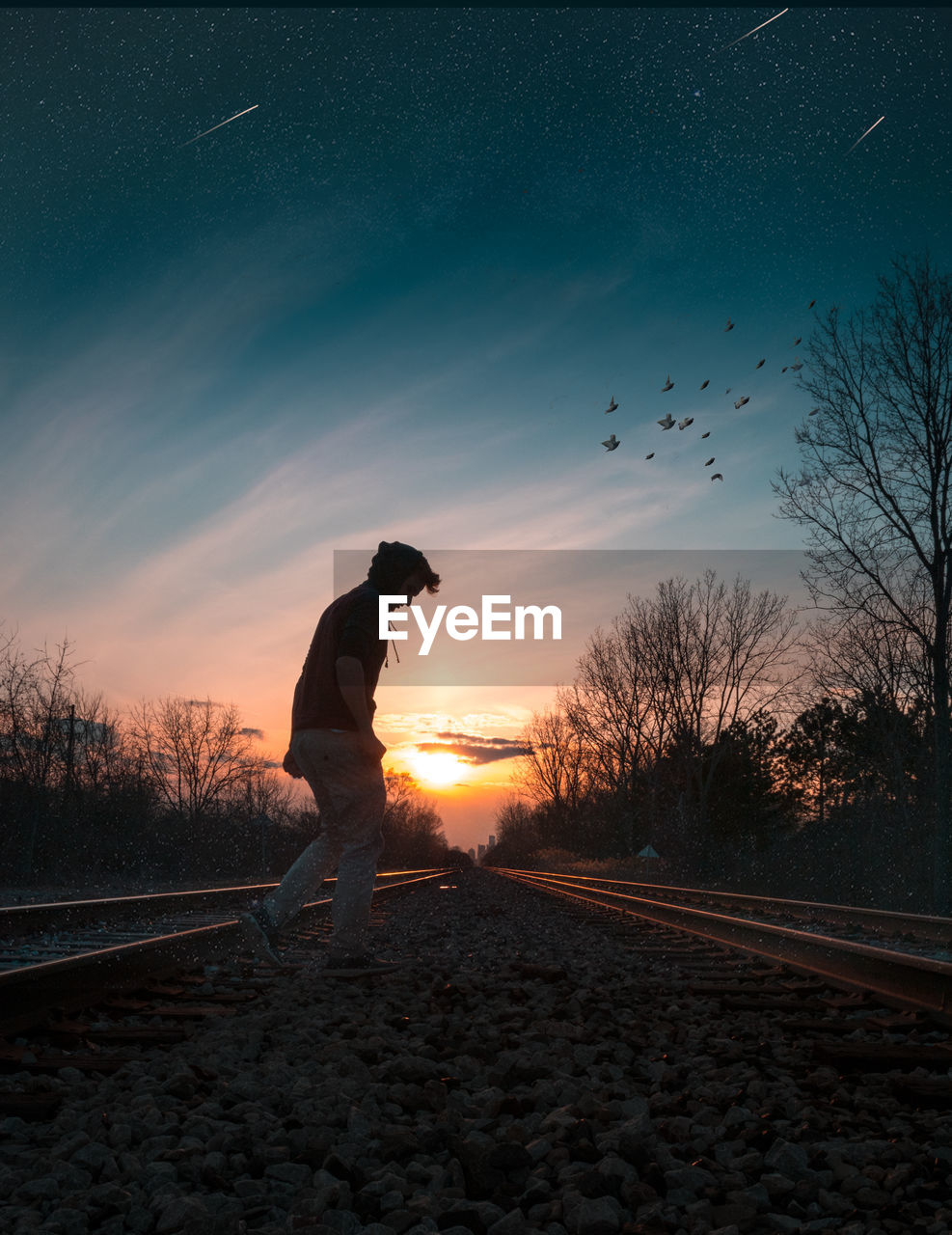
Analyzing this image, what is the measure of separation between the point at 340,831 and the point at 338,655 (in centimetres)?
89

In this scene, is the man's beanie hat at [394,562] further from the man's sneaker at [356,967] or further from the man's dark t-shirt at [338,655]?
the man's sneaker at [356,967]

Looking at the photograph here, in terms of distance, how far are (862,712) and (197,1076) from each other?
26.8m

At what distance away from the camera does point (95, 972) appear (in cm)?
369

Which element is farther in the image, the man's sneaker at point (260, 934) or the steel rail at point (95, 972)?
the man's sneaker at point (260, 934)

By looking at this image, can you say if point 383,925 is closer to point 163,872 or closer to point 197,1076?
point 197,1076

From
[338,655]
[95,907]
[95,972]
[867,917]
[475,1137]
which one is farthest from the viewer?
[867,917]


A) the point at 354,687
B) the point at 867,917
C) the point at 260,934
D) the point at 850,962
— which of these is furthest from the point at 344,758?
the point at 867,917

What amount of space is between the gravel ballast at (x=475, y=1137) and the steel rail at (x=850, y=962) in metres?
0.76

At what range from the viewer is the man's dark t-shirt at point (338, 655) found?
14.4 ft

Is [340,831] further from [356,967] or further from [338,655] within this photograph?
[338,655]

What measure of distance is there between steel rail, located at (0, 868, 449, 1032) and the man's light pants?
1.88ft

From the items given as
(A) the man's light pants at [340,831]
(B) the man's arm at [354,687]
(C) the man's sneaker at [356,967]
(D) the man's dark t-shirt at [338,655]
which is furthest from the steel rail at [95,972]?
(B) the man's arm at [354,687]

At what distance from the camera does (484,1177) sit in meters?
1.80

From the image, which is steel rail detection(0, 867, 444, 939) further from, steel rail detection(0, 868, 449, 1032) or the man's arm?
the man's arm
